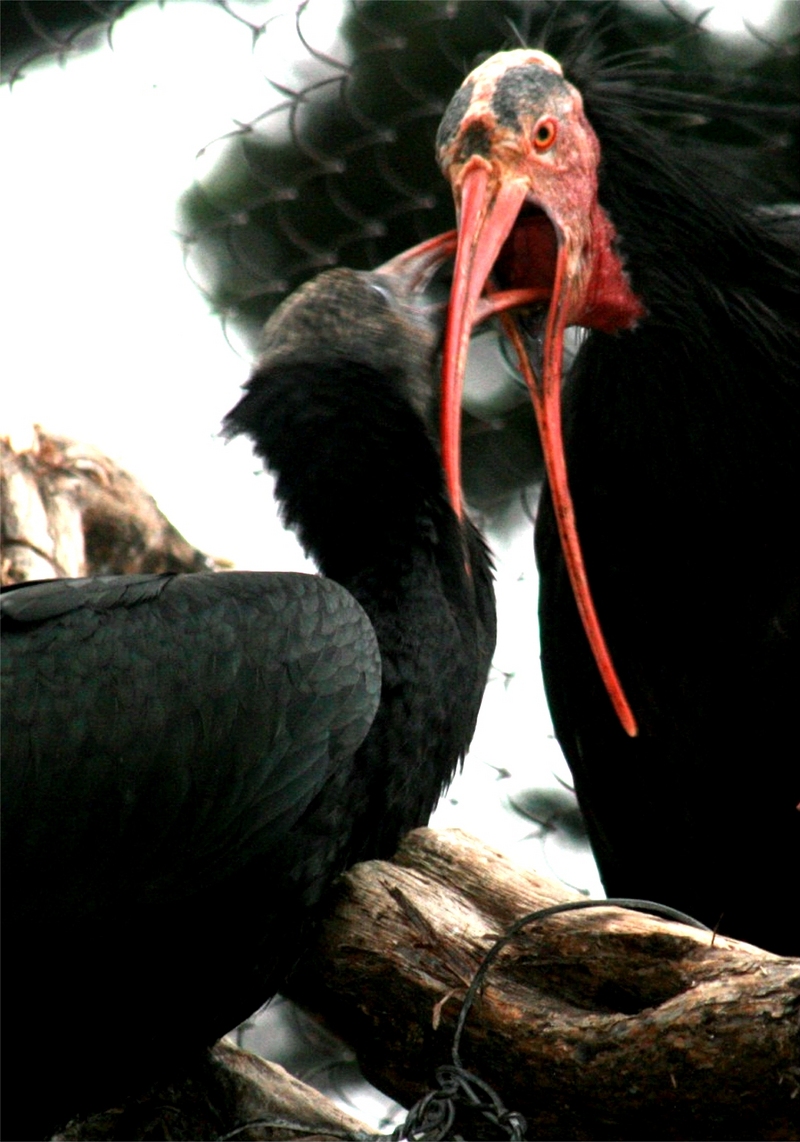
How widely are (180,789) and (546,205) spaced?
0.82 metres

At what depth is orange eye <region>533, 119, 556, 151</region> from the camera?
2121 millimetres

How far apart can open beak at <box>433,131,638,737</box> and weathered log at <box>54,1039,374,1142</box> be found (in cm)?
59

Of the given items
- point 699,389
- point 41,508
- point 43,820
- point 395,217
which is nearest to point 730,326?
point 699,389

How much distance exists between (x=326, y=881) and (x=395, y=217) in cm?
203

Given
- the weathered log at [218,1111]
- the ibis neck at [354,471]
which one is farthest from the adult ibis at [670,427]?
the weathered log at [218,1111]

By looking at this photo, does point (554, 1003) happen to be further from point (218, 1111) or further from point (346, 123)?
point (346, 123)

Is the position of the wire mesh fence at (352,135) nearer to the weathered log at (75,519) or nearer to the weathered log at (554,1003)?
the weathered log at (75,519)

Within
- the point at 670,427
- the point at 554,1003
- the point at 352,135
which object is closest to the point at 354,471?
the point at 670,427

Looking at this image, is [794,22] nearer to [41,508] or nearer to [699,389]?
[699,389]

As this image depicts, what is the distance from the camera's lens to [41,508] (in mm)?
2963

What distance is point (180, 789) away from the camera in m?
1.87

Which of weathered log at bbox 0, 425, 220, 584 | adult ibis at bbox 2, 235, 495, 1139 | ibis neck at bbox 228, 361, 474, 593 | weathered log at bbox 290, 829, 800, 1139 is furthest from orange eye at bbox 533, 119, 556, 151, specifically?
weathered log at bbox 0, 425, 220, 584

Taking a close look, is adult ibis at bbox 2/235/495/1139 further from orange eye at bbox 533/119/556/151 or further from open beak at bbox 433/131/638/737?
orange eye at bbox 533/119/556/151

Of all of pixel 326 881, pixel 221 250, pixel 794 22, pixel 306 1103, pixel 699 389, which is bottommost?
pixel 306 1103
